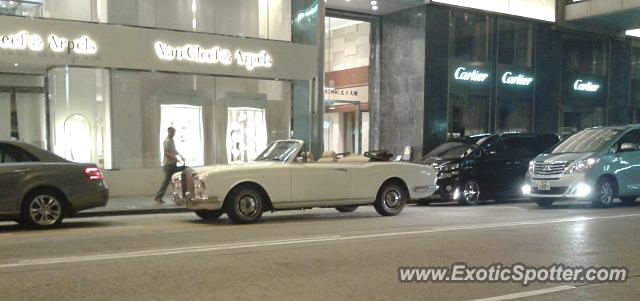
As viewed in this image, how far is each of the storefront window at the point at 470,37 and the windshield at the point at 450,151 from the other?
7120 millimetres

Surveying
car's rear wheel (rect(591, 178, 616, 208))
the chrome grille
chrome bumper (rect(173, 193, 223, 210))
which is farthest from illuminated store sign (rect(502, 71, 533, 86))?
chrome bumper (rect(173, 193, 223, 210))

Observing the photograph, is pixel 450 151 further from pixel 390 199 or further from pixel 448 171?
pixel 390 199

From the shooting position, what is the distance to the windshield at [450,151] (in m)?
15.7

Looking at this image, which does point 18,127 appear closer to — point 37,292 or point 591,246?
point 37,292

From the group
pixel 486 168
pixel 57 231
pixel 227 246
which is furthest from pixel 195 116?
pixel 227 246

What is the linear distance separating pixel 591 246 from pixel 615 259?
0.90 metres

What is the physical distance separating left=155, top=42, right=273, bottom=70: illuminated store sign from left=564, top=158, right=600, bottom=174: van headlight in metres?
9.29

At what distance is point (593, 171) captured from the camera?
1309 centimetres

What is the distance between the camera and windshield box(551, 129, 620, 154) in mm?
13696

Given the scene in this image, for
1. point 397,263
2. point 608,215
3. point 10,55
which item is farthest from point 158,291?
point 10,55

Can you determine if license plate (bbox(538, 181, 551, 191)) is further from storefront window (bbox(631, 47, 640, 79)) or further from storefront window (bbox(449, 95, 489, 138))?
storefront window (bbox(631, 47, 640, 79))

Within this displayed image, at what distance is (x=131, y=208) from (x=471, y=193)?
8.28 meters

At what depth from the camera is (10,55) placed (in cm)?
1460

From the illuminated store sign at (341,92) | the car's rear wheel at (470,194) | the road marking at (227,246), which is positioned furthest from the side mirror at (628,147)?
the illuminated store sign at (341,92)
